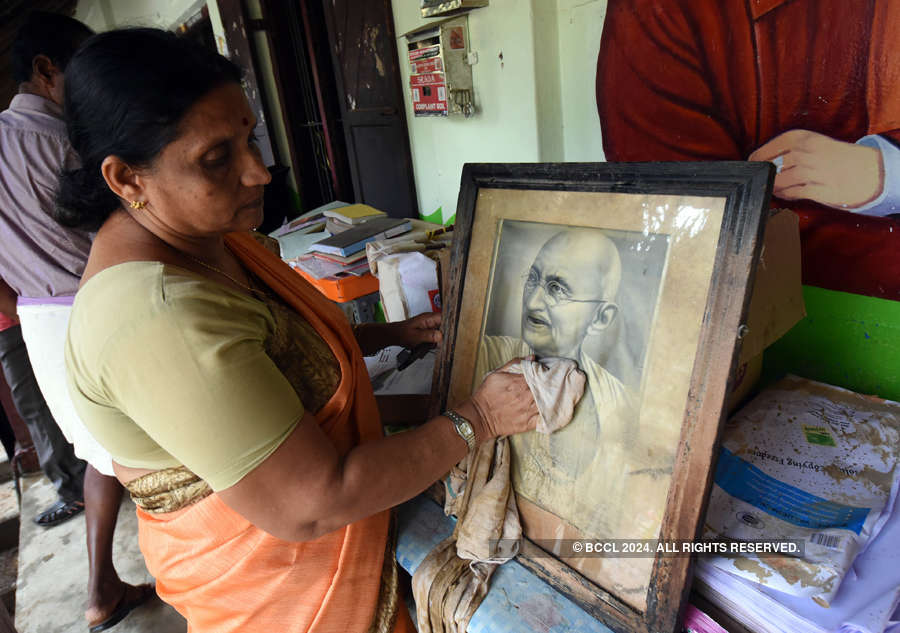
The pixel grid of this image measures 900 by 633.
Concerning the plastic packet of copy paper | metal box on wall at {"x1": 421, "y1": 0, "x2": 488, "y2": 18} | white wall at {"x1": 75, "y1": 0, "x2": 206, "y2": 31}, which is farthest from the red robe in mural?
white wall at {"x1": 75, "y1": 0, "x2": 206, "y2": 31}

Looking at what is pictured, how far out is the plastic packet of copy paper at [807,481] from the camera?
72 centimetres

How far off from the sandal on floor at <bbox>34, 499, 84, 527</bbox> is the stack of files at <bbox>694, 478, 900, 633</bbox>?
119 inches

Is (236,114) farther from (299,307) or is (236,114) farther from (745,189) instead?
(745,189)

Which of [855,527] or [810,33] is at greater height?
[810,33]

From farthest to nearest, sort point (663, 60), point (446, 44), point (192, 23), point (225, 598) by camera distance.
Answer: point (192, 23) → point (446, 44) → point (663, 60) → point (225, 598)

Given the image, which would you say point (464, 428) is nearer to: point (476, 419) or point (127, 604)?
point (476, 419)

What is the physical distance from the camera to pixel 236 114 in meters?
0.77

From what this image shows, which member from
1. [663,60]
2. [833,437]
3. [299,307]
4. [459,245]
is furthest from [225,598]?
[663,60]

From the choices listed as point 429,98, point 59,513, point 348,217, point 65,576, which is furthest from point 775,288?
point 59,513

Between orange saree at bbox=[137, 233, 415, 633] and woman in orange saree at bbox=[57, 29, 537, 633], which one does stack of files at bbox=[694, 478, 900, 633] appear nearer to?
woman in orange saree at bbox=[57, 29, 537, 633]

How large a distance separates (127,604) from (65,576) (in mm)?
518

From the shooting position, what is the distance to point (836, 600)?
0.69 metres

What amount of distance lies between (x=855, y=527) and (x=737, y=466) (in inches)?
7.1

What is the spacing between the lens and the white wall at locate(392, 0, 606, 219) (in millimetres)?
1515
